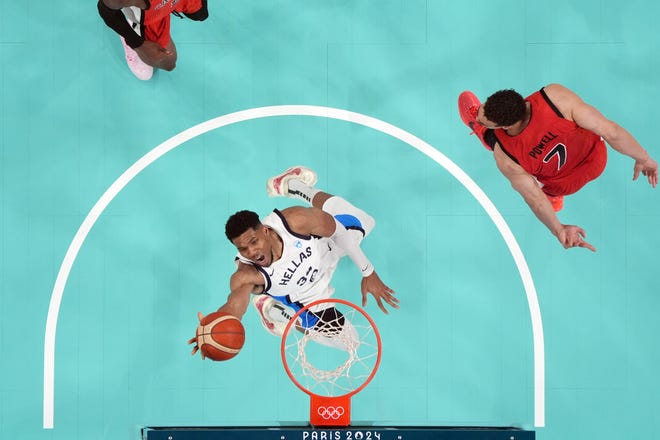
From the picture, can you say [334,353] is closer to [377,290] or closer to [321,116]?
[377,290]

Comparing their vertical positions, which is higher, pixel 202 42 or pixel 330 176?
pixel 202 42

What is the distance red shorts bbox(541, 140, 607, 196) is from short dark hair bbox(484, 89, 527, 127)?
0.96 m

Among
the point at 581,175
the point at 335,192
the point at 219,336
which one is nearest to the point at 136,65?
the point at 335,192

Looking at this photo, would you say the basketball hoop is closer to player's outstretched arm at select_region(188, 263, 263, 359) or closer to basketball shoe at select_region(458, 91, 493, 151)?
player's outstretched arm at select_region(188, 263, 263, 359)

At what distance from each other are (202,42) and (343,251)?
2497 millimetres

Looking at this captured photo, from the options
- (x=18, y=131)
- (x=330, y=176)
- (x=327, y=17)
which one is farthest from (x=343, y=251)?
(x=18, y=131)

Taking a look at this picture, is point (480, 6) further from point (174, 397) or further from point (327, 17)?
point (174, 397)

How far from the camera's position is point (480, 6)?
23.6 feet

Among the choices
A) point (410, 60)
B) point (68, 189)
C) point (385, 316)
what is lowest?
point (385, 316)

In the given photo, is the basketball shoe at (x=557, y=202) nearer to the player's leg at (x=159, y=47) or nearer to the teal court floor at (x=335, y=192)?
the teal court floor at (x=335, y=192)

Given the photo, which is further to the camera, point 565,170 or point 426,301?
point 426,301

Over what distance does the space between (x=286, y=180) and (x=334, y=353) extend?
1710 millimetres

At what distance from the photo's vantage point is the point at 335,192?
23.0 feet

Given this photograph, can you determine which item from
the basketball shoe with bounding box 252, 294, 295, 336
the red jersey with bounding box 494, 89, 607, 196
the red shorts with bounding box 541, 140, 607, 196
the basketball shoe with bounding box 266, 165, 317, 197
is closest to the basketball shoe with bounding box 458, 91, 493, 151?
the red jersey with bounding box 494, 89, 607, 196
